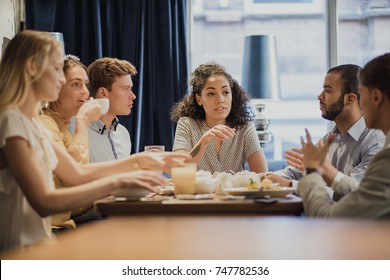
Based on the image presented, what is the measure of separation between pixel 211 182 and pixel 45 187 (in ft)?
2.49

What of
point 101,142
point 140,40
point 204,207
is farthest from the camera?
point 140,40

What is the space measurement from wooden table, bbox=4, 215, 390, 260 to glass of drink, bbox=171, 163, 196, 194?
79 cm

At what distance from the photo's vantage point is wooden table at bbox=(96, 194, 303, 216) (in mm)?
1869

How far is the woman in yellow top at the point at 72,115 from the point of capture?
2.43 metres

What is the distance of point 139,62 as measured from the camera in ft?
16.0

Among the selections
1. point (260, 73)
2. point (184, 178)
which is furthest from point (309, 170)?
point (260, 73)

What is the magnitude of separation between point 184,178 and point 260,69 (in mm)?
2656

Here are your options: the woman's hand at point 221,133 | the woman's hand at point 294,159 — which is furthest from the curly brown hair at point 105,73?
the woman's hand at point 294,159

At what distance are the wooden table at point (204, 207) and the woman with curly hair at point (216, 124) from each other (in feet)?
3.75

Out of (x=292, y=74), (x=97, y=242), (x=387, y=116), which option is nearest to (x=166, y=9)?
(x=292, y=74)

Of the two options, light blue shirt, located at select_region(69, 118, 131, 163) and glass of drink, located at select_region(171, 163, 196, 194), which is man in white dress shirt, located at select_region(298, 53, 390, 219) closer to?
glass of drink, located at select_region(171, 163, 196, 194)

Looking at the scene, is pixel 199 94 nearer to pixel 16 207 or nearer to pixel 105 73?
pixel 105 73

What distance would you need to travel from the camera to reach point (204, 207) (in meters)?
1.88

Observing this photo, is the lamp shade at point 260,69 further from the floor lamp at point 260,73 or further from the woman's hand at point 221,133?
the woman's hand at point 221,133
